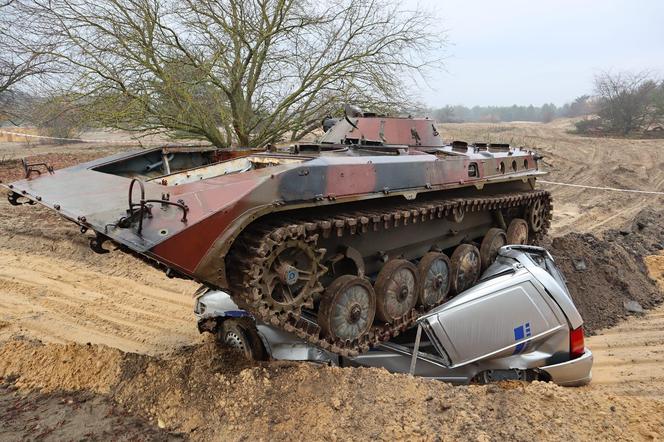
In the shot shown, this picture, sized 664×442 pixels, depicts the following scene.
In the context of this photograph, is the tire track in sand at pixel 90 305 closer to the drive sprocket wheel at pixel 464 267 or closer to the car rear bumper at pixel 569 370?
the drive sprocket wheel at pixel 464 267

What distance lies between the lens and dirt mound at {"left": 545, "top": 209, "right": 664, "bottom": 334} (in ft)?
21.9

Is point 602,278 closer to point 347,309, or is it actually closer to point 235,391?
point 347,309

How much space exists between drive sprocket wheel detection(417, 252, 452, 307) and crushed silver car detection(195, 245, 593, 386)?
565 mm

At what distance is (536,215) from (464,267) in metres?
2.49

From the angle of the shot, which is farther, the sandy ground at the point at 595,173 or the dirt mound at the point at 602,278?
the sandy ground at the point at 595,173

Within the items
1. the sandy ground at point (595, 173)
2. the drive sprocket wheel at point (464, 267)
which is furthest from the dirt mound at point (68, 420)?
the sandy ground at point (595, 173)

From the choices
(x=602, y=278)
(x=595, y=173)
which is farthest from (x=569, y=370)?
(x=595, y=173)

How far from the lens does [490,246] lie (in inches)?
253

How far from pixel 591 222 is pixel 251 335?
1027cm

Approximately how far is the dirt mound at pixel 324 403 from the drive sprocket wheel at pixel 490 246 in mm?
2931

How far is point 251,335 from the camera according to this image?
14.5 ft

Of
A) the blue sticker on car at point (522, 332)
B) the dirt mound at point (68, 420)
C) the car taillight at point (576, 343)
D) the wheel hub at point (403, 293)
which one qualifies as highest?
the wheel hub at point (403, 293)

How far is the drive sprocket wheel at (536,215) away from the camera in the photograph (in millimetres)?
7496

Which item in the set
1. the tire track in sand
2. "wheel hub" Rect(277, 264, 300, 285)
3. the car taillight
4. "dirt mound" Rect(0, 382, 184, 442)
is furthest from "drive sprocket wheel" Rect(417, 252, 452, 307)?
"dirt mound" Rect(0, 382, 184, 442)
